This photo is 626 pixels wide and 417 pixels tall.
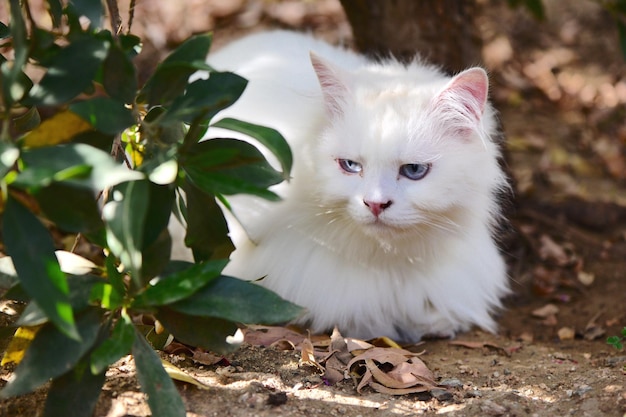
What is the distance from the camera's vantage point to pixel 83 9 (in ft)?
6.36

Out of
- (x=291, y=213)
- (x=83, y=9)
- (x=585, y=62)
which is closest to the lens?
(x=83, y=9)

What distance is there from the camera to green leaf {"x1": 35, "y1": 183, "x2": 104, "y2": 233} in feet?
5.64

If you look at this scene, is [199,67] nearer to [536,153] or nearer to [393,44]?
[393,44]

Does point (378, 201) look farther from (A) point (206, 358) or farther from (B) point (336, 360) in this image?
(A) point (206, 358)

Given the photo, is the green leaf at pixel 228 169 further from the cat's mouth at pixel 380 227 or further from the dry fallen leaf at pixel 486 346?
the dry fallen leaf at pixel 486 346

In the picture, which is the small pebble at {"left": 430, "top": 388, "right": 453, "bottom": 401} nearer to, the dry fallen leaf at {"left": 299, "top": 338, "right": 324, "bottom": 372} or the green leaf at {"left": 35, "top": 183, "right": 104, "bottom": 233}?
the dry fallen leaf at {"left": 299, "top": 338, "right": 324, "bottom": 372}

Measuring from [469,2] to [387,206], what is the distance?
6.45 ft

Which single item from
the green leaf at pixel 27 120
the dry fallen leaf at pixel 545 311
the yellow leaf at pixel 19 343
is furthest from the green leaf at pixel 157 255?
the dry fallen leaf at pixel 545 311

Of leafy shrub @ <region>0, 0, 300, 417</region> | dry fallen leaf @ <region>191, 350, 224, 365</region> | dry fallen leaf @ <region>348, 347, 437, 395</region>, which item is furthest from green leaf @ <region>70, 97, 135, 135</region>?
dry fallen leaf @ <region>348, 347, 437, 395</region>

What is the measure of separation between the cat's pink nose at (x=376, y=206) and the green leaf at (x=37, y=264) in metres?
1.22

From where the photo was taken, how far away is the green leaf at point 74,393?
1.89 metres

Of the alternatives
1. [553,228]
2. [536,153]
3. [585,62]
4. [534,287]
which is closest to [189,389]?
[534,287]

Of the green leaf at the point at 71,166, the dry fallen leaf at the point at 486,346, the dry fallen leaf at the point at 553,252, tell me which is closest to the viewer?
the green leaf at the point at 71,166

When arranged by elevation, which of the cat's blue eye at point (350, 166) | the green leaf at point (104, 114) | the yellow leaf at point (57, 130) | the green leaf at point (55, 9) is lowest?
the cat's blue eye at point (350, 166)
